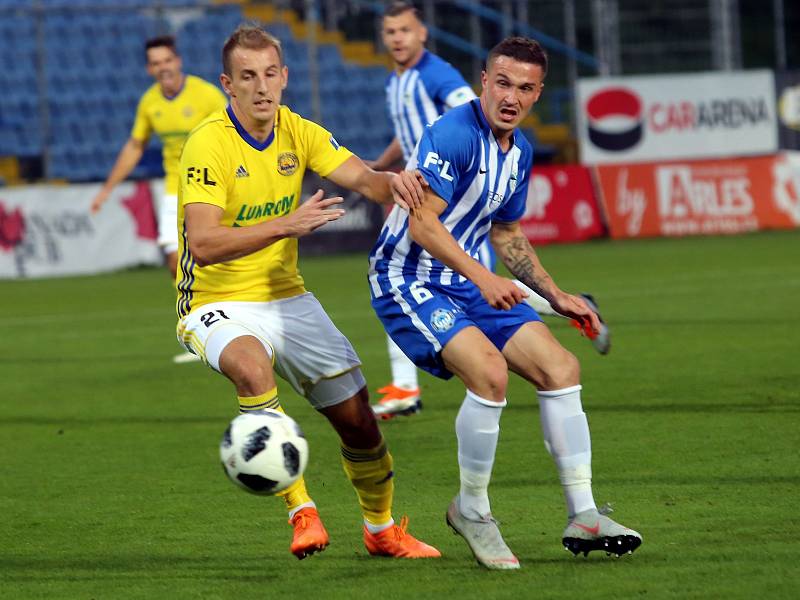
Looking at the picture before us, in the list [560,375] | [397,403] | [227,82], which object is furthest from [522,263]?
[397,403]

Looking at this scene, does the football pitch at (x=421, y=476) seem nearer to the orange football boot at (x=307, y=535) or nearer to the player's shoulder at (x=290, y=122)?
the orange football boot at (x=307, y=535)

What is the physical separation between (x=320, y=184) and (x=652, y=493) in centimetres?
1501

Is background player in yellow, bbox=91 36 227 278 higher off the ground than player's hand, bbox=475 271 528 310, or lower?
higher

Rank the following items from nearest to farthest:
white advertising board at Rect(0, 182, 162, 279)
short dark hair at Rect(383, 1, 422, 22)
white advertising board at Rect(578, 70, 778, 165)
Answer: short dark hair at Rect(383, 1, 422, 22) → white advertising board at Rect(0, 182, 162, 279) → white advertising board at Rect(578, 70, 778, 165)

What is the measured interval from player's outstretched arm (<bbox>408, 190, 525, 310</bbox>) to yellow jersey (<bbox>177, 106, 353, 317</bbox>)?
57 cm

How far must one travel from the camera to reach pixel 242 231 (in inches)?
215

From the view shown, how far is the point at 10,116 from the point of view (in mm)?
24266

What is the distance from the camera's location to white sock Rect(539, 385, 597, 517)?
5.40 meters

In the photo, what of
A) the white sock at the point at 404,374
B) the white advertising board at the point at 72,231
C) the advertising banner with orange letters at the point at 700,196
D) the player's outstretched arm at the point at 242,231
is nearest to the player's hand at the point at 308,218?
the player's outstretched arm at the point at 242,231

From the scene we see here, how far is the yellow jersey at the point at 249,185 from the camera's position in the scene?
5734 millimetres

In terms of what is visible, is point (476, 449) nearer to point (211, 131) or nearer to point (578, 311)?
point (578, 311)

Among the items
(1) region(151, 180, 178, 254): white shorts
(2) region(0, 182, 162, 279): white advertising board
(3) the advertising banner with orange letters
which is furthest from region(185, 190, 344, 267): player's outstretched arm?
(3) the advertising banner with orange letters

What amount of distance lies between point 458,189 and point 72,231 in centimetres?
1607

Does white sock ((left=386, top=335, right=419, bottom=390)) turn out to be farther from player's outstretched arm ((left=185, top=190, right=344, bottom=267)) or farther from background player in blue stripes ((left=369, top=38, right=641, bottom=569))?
player's outstretched arm ((left=185, top=190, right=344, bottom=267))
